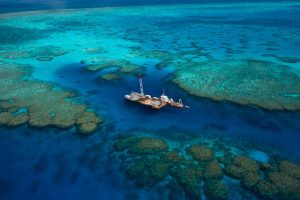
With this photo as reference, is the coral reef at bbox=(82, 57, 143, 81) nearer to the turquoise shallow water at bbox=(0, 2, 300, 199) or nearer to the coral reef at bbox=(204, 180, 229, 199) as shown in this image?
the turquoise shallow water at bbox=(0, 2, 300, 199)

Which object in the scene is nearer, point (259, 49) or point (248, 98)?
point (248, 98)

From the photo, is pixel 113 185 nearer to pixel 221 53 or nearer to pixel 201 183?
pixel 201 183

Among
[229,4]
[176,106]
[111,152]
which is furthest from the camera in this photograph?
[229,4]

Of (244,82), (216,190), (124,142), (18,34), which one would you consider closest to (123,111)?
(124,142)

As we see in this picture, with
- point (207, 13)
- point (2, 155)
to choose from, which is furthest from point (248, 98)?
point (207, 13)

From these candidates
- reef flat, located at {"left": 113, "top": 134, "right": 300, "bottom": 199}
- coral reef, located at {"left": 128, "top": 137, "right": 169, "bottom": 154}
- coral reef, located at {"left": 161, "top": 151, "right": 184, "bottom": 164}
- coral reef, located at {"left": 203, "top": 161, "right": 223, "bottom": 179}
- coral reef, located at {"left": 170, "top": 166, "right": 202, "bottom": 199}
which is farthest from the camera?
coral reef, located at {"left": 128, "top": 137, "right": 169, "bottom": 154}

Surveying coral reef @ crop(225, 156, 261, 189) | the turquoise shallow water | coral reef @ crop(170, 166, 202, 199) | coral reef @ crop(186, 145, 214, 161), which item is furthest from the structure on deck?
coral reef @ crop(225, 156, 261, 189)
